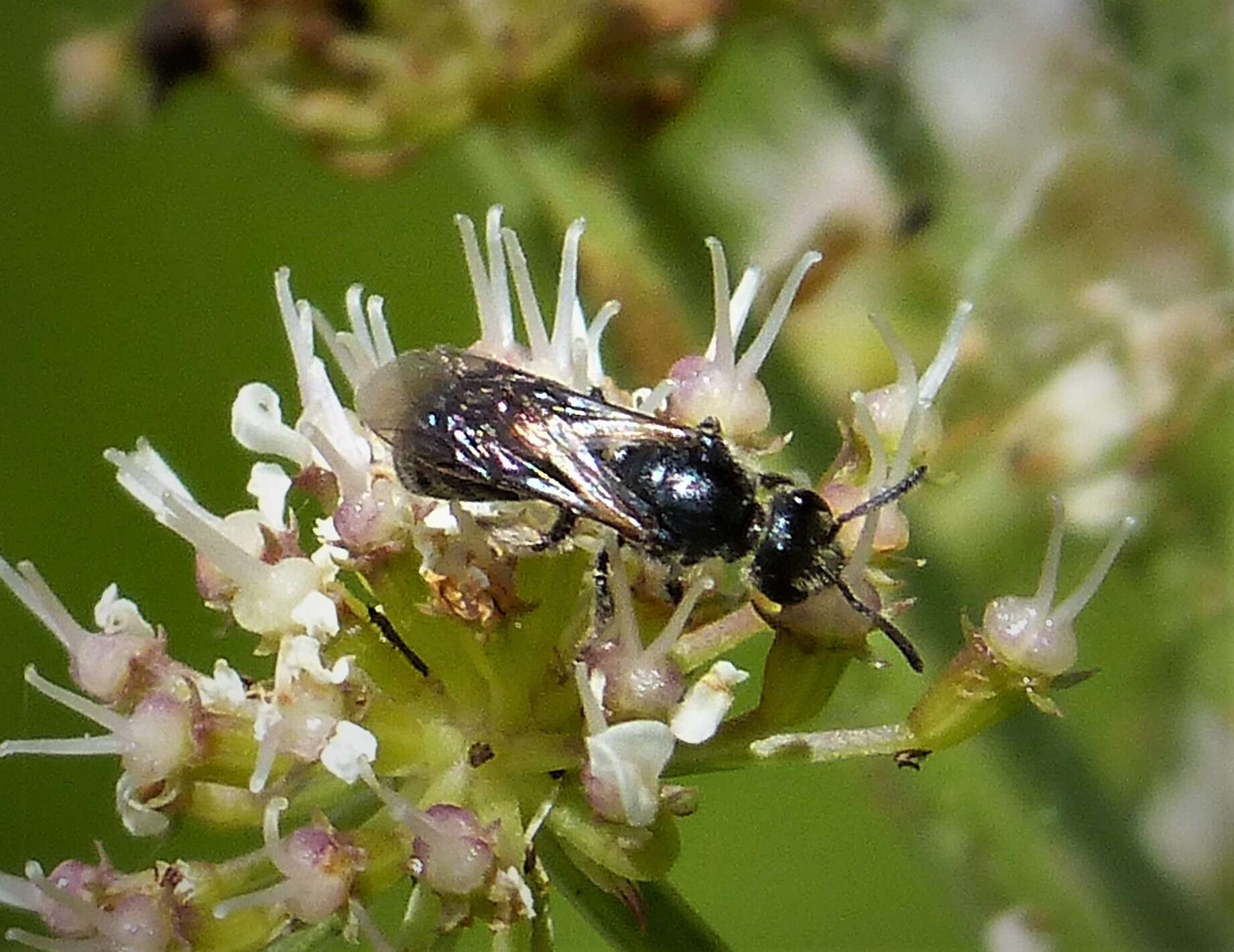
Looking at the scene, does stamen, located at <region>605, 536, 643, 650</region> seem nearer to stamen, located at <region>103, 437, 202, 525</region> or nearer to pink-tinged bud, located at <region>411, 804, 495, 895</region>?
pink-tinged bud, located at <region>411, 804, 495, 895</region>

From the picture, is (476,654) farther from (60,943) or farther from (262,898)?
(60,943)

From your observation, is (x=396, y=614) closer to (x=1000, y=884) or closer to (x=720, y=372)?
(x=720, y=372)

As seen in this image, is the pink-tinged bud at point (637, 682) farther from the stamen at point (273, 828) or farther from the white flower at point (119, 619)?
the white flower at point (119, 619)

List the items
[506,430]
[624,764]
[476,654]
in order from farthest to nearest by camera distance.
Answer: [506,430] → [476,654] → [624,764]

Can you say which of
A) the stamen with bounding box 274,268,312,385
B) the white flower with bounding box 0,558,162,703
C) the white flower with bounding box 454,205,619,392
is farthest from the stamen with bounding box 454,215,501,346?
the white flower with bounding box 0,558,162,703

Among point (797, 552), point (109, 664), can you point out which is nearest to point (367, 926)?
point (109, 664)

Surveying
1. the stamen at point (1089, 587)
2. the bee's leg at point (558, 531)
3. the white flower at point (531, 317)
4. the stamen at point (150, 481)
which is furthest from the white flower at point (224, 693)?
the stamen at point (1089, 587)
